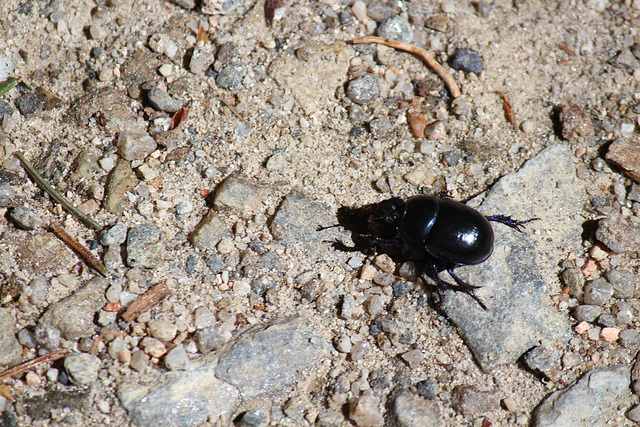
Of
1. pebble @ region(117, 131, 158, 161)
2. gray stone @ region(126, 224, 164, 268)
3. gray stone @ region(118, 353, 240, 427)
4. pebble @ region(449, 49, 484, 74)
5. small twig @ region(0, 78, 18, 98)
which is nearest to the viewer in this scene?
gray stone @ region(118, 353, 240, 427)

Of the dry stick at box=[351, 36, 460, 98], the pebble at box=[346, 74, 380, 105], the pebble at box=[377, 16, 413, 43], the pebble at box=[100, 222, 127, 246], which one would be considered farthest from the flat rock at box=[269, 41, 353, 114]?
the pebble at box=[100, 222, 127, 246]

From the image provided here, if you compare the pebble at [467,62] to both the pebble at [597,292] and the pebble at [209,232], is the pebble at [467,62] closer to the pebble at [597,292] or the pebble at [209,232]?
the pebble at [597,292]

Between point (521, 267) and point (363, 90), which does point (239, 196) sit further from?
point (521, 267)

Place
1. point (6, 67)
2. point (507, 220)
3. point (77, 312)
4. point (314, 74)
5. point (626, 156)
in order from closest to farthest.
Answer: point (77, 312) → point (507, 220) → point (626, 156) → point (6, 67) → point (314, 74)

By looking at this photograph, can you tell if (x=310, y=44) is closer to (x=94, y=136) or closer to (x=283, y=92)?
(x=283, y=92)

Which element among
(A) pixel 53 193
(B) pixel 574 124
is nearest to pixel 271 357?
(A) pixel 53 193

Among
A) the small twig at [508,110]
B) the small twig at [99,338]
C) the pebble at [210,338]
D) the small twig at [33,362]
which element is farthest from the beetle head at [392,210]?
the small twig at [33,362]

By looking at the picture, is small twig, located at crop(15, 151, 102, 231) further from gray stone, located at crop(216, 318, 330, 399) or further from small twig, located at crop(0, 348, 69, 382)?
gray stone, located at crop(216, 318, 330, 399)
